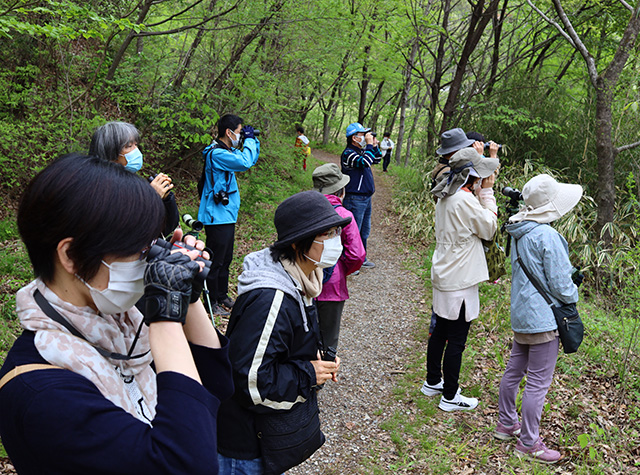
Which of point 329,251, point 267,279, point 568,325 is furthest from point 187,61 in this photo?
point 568,325

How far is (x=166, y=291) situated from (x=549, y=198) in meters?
3.13

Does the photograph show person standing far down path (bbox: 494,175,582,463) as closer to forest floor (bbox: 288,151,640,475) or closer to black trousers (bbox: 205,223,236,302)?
forest floor (bbox: 288,151,640,475)

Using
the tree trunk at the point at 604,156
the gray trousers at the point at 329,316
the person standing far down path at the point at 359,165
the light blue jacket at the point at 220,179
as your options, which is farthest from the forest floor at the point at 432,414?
the tree trunk at the point at 604,156

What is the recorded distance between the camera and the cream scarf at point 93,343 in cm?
110

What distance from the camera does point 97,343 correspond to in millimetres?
1213

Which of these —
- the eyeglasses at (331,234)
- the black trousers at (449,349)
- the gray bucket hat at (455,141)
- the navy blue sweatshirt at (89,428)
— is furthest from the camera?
the gray bucket hat at (455,141)

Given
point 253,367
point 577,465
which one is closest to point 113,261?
point 253,367

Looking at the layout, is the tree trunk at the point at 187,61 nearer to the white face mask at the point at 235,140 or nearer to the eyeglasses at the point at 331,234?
the white face mask at the point at 235,140

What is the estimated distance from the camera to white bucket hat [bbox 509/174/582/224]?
11.1 ft

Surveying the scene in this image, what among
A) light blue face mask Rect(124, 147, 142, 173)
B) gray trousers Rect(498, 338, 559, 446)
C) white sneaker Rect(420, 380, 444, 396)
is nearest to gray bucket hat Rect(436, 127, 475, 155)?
gray trousers Rect(498, 338, 559, 446)

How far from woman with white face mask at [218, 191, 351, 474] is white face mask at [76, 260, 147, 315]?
0.77 metres

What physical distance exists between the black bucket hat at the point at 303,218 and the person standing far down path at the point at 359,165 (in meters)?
4.42

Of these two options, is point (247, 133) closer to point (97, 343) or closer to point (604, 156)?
point (97, 343)

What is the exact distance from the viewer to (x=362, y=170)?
22.1 ft
